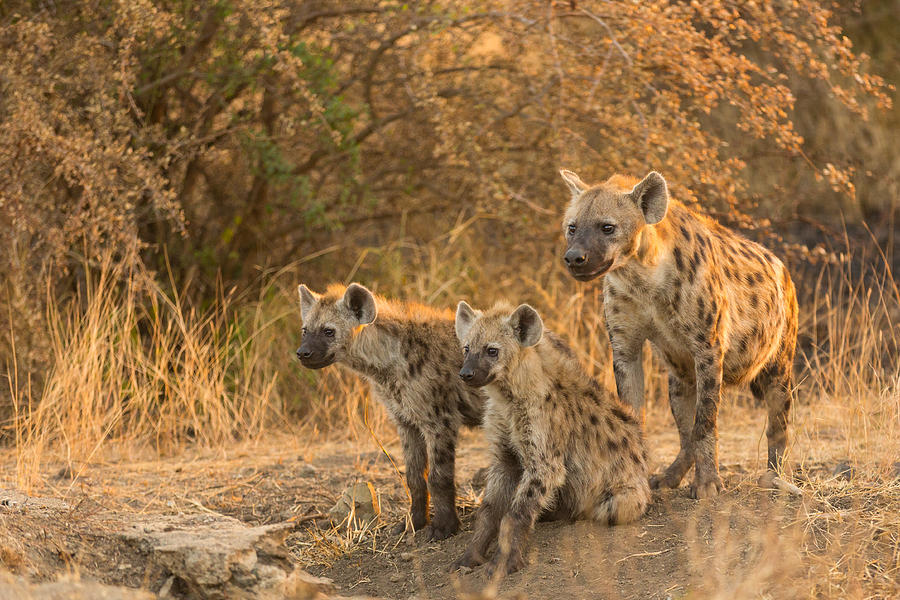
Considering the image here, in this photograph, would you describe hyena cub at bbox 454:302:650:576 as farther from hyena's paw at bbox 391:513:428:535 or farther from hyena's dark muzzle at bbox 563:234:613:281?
hyena's paw at bbox 391:513:428:535

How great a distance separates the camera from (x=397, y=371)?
16.1 ft

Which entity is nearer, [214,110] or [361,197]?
[214,110]

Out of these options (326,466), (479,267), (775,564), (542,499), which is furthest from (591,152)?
(775,564)

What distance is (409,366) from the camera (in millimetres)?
4918

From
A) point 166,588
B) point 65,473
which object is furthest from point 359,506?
point 65,473

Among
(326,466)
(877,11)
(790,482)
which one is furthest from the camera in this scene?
(877,11)

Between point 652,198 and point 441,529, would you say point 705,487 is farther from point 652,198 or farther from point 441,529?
point 652,198

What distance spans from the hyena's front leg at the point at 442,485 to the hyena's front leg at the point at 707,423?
1053 millimetres

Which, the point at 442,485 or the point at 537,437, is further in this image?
the point at 442,485

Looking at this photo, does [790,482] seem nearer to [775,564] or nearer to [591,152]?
[775,564]

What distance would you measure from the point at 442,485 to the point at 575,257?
1.21 metres


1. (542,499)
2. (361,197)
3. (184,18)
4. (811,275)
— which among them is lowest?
(811,275)

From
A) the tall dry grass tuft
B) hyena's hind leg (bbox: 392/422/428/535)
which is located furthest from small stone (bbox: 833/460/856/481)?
the tall dry grass tuft

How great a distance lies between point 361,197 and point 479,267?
114 centimetres
